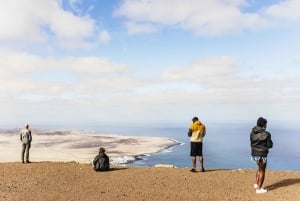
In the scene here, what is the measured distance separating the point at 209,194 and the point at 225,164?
418ft

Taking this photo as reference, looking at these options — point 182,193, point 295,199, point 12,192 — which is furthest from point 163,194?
point 12,192

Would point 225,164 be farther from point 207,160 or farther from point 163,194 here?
point 163,194

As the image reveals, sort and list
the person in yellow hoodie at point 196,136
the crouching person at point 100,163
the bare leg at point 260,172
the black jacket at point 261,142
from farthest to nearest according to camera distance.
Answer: the crouching person at point 100,163, the person in yellow hoodie at point 196,136, the black jacket at point 261,142, the bare leg at point 260,172

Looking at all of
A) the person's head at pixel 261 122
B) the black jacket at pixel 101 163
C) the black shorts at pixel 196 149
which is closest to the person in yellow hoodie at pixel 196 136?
the black shorts at pixel 196 149

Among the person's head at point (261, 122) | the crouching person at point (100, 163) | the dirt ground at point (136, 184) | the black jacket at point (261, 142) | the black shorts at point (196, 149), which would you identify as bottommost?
the dirt ground at point (136, 184)

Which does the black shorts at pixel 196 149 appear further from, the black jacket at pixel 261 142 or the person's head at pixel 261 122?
the person's head at pixel 261 122

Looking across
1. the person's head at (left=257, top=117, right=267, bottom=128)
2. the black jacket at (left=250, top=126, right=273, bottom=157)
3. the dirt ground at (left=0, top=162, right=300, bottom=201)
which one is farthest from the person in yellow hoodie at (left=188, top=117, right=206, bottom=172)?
the person's head at (left=257, top=117, right=267, bottom=128)

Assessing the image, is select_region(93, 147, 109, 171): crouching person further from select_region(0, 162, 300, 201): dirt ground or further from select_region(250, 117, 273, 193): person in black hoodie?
select_region(250, 117, 273, 193): person in black hoodie

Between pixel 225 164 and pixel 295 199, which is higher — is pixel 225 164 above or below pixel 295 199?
below

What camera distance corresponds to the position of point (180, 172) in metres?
18.4

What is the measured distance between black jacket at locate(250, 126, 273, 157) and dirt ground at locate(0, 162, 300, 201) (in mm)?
1561

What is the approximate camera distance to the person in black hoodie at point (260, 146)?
14.1m

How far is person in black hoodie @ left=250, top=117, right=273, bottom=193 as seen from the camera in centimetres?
1414

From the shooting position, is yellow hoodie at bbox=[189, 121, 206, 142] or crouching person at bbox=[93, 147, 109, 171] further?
crouching person at bbox=[93, 147, 109, 171]
